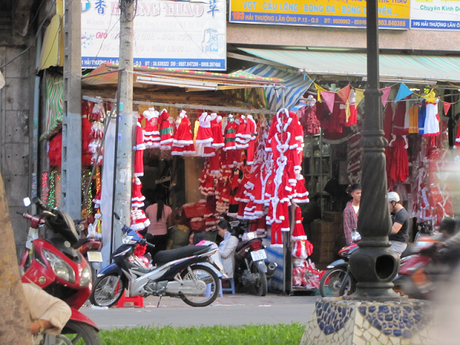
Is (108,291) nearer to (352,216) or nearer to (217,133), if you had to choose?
(217,133)

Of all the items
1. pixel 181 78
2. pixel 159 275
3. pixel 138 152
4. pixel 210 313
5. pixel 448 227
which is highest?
Result: pixel 181 78

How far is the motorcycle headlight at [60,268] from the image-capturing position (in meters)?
5.00

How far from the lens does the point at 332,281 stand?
1009 cm

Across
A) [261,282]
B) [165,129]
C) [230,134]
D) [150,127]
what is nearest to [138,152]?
[150,127]

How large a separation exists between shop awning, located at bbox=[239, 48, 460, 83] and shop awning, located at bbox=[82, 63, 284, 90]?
105 centimetres

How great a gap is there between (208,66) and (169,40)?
93 cm

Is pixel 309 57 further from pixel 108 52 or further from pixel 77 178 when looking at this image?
pixel 77 178

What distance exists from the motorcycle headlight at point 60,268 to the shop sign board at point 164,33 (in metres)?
8.18

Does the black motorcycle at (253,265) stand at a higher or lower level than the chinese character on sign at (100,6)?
lower

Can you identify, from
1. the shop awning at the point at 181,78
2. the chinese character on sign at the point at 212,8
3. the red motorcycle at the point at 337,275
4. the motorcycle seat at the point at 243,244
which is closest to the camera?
the red motorcycle at the point at 337,275

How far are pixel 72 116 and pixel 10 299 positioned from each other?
7839 millimetres

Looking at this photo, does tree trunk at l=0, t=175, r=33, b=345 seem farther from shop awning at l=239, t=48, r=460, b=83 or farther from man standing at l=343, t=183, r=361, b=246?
shop awning at l=239, t=48, r=460, b=83

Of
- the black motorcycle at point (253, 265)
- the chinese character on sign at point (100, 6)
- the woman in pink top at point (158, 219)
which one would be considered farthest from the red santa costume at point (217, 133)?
the chinese character on sign at point (100, 6)

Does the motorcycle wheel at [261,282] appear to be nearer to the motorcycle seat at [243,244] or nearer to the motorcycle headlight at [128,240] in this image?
the motorcycle seat at [243,244]
